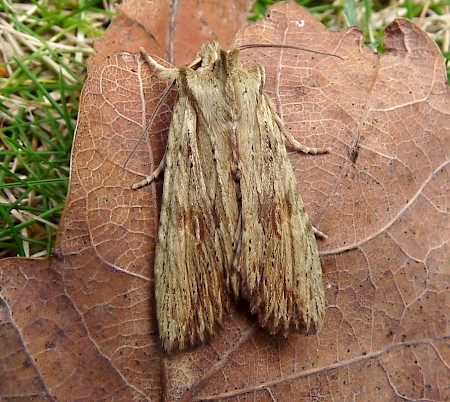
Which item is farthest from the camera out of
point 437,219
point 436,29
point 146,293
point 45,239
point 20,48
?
point 436,29

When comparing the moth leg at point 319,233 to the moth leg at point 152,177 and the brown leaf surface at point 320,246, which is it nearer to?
the brown leaf surface at point 320,246

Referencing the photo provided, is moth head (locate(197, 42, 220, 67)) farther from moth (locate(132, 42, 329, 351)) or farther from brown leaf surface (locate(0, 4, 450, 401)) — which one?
brown leaf surface (locate(0, 4, 450, 401))

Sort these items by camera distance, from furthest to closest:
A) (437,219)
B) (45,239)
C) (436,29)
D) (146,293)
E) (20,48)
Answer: (436,29) → (20,48) → (45,239) → (437,219) → (146,293)

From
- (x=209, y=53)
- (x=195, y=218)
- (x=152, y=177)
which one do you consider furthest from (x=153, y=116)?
(x=195, y=218)

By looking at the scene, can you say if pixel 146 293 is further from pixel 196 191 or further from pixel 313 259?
pixel 313 259

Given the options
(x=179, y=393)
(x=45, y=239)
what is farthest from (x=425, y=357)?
(x=45, y=239)

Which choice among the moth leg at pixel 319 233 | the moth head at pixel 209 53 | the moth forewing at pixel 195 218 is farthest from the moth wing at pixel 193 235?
the moth leg at pixel 319 233

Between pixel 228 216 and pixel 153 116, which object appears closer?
pixel 228 216

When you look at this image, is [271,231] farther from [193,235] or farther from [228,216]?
[193,235]
